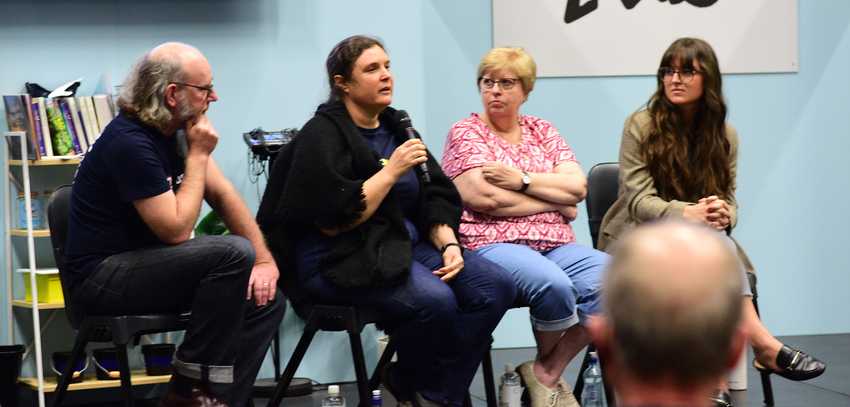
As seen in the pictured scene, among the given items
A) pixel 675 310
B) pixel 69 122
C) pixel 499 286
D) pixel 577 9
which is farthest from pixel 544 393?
pixel 675 310

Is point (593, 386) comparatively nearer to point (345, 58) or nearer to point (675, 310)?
point (345, 58)

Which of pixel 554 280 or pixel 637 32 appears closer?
pixel 554 280

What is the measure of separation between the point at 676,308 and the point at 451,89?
13.8 feet

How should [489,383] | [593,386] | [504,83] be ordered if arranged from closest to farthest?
[489,383] < [504,83] < [593,386]

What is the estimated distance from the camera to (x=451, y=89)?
504cm

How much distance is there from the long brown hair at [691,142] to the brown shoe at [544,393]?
71 centimetres

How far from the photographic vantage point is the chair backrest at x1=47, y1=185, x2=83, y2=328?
Answer: 9.99 feet

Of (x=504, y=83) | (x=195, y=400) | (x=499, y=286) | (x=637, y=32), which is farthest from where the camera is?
(x=637, y=32)

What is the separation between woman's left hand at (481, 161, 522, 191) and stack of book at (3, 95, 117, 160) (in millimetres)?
1386

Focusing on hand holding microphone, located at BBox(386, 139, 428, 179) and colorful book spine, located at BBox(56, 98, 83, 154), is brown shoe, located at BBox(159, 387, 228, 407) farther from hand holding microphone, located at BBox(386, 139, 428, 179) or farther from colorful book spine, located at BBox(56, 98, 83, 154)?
colorful book spine, located at BBox(56, 98, 83, 154)

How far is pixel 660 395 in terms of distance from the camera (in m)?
0.90

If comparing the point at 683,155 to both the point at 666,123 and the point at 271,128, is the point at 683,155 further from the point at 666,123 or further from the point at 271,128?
the point at 271,128

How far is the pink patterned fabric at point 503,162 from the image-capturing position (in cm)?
355

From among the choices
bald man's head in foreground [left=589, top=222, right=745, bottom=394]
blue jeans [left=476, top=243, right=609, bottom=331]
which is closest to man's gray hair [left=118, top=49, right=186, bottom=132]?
blue jeans [left=476, top=243, right=609, bottom=331]
